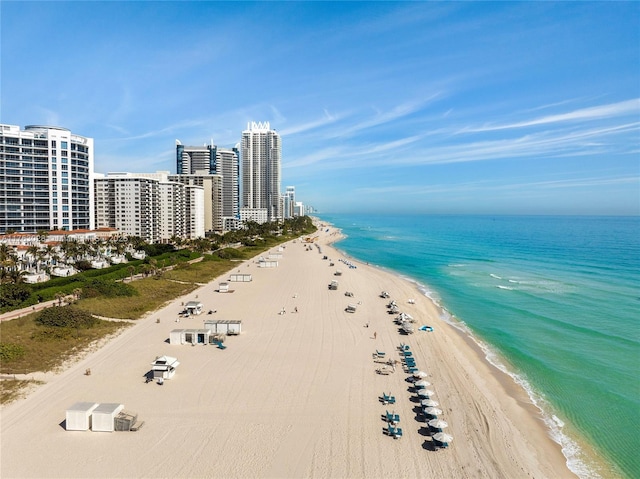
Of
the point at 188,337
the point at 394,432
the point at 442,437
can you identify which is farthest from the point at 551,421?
the point at 188,337

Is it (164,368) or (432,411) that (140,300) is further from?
(432,411)

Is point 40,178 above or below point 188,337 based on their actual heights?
above

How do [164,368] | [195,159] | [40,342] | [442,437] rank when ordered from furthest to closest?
[195,159], [40,342], [164,368], [442,437]

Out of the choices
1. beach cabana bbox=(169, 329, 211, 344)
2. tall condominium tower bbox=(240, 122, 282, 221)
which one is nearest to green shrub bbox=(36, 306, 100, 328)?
beach cabana bbox=(169, 329, 211, 344)

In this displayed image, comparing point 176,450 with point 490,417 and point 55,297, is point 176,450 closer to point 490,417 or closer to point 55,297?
point 490,417

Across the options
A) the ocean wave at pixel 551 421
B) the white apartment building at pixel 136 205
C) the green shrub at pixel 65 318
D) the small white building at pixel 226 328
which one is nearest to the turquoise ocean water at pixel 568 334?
the ocean wave at pixel 551 421

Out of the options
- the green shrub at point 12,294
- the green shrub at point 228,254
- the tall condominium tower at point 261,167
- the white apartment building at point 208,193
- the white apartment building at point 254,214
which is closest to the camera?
the green shrub at point 12,294

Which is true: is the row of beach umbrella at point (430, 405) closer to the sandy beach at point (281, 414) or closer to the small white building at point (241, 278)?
the sandy beach at point (281, 414)
